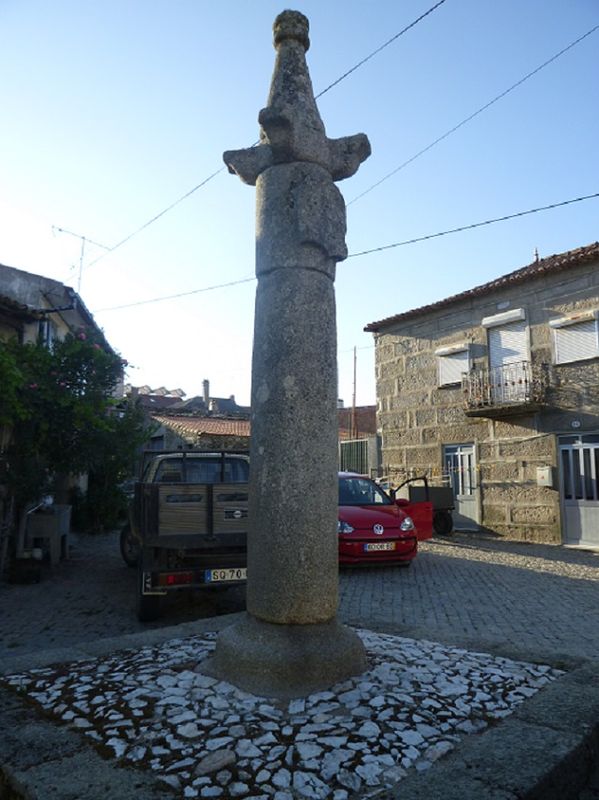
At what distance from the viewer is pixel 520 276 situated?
570 inches

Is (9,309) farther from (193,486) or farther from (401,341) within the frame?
(401,341)

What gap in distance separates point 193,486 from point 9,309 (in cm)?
712

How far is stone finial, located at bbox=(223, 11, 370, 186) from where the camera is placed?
136 inches

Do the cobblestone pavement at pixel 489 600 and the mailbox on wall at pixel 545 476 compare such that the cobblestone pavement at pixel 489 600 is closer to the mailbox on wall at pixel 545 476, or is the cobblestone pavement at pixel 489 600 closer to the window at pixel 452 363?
the mailbox on wall at pixel 545 476

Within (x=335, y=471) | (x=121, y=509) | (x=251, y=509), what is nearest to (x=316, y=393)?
(x=335, y=471)

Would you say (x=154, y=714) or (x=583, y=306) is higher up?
(x=583, y=306)

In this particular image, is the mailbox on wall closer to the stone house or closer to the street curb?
the stone house

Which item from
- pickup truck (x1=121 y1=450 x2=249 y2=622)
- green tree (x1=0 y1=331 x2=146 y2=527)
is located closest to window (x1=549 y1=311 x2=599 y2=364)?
green tree (x1=0 y1=331 x2=146 y2=527)

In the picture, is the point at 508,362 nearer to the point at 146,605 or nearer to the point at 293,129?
the point at 146,605

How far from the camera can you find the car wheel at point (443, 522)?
49.2 feet

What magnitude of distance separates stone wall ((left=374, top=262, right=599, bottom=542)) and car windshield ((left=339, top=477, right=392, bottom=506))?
5.31 meters

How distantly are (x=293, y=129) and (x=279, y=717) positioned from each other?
3.15 meters

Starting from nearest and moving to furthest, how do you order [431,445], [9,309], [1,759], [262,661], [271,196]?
[1,759]
[262,661]
[271,196]
[9,309]
[431,445]

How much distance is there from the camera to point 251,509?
326 cm
